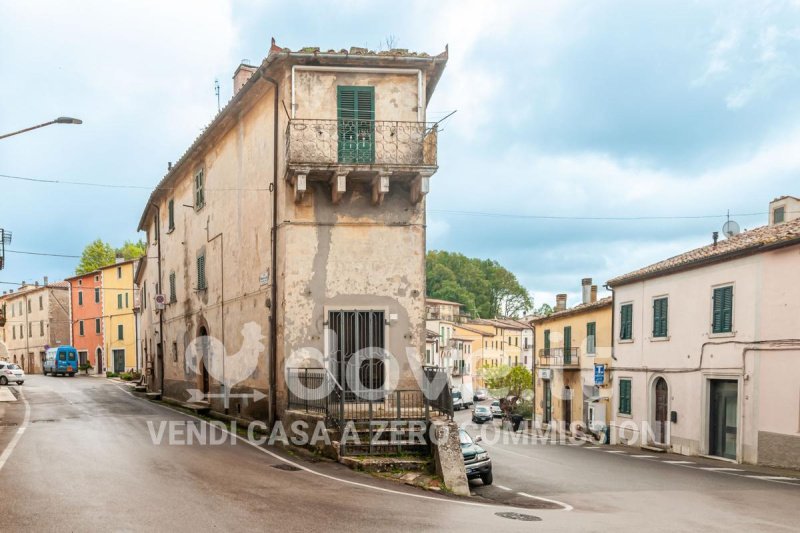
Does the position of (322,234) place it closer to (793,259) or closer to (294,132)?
(294,132)

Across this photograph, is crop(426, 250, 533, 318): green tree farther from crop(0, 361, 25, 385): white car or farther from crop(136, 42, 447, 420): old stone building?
crop(136, 42, 447, 420): old stone building

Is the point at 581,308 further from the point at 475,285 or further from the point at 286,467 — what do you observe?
the point at 475,285

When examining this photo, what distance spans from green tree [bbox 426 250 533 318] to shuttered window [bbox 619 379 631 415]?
7909cm

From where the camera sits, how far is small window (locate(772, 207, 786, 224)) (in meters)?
25.2

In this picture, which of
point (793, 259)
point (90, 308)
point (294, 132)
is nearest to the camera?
point (294, 132)

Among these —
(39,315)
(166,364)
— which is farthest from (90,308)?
(166,364)

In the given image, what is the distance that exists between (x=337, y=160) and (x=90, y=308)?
5561 cm

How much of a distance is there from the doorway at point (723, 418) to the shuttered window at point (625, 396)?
6047mm

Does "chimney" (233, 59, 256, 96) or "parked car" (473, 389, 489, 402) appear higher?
"chimney" (233, 59, 256, 96)

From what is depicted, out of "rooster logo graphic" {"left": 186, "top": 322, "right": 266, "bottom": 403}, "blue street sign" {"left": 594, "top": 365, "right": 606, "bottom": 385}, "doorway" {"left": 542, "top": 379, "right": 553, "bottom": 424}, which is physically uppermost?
"rooster logo graphic" {"left": 186, "top": 322, "right": 266, "bottom": 403}

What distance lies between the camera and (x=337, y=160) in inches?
627

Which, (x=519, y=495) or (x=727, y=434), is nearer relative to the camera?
(x=519, y=495)

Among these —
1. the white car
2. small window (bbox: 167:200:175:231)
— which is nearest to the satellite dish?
small window (bbox: 167:200:175:231)

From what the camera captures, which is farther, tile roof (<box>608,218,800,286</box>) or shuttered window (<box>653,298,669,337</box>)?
shuttered window (<box>653,298,669,337</box>)
